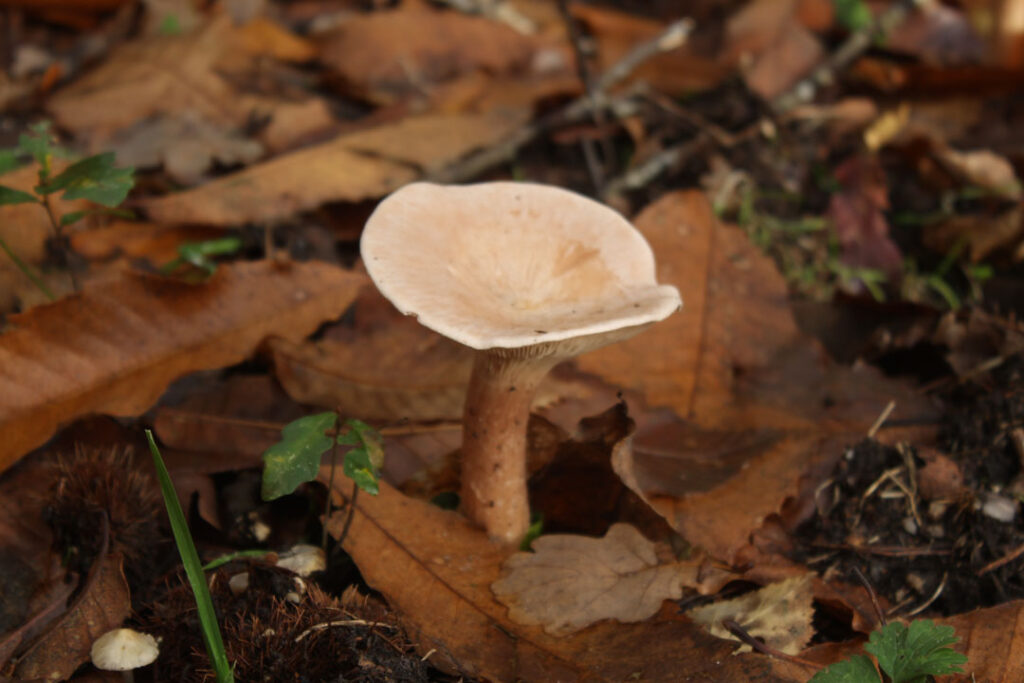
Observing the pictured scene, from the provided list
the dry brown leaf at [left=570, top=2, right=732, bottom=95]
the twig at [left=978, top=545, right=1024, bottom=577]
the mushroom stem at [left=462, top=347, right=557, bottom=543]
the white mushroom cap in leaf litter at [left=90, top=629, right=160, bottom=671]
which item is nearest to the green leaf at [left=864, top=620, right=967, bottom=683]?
the twig at [left=978, top=545, right=1024, bottom=577]

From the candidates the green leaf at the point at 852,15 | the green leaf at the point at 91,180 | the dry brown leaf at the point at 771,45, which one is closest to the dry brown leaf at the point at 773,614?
the green leaf at the point at 91,180

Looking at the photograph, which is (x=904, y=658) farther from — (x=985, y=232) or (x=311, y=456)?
(x=985, y=232)

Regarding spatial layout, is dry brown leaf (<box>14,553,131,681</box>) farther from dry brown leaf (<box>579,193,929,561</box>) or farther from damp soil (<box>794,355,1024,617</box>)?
damp soil (<box>794,355,1024,617</box>)

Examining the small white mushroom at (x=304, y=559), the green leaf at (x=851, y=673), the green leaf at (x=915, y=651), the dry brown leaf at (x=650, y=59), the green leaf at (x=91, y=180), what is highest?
the green leaf at (x=91, y=180)

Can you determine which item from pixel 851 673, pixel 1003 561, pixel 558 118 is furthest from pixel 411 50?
pixel 851 673

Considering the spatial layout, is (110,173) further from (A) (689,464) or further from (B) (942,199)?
(B) (942,199)

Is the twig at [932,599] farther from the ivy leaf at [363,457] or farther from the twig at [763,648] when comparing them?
the ivy leaf at [363,457]

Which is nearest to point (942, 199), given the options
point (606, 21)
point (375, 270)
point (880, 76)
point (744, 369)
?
point (880, 76)
